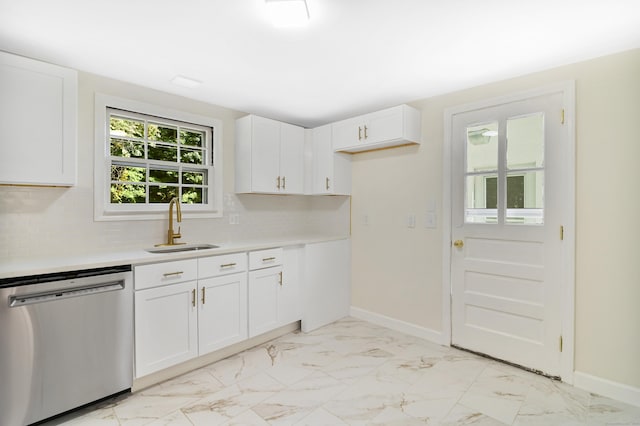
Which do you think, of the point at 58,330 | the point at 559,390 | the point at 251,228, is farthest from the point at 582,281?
the point at 58,330

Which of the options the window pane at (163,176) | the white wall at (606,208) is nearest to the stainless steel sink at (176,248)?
the window pane at (163,176)

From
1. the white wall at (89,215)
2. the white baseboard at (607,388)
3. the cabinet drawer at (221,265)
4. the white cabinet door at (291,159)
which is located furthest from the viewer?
the white cabinet door at (291,159)

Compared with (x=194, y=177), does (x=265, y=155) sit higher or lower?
higher

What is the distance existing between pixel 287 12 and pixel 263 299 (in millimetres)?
2285

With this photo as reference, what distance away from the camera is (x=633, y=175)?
214 cm

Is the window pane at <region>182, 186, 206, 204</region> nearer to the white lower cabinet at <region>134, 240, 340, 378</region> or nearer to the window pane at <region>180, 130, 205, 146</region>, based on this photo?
the window pane at <region>180, 130, 205, 146</region>

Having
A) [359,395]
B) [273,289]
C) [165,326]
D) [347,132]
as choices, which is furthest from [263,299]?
[347,132]

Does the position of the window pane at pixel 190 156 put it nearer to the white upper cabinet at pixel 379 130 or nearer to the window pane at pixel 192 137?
the window pane at pixel 192 137

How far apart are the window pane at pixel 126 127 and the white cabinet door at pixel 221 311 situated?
1421mm

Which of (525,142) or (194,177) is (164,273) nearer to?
(194,177)

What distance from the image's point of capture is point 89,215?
253cm

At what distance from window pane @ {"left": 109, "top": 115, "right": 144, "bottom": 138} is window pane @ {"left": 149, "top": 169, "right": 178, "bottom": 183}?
0.33 m

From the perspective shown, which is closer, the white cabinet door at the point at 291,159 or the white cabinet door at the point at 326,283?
the white cabinet door at the point at 326,283

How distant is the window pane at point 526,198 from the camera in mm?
2514
